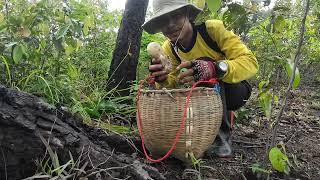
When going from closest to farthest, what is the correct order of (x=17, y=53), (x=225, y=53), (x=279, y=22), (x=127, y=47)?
(x=279, y=22), (x=17, y=53), (x=225, y=53), (x=127, y=47)

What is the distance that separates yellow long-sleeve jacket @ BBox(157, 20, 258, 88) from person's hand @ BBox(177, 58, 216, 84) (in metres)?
0.14

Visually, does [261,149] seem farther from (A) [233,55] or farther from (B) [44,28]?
(B) [44,28]

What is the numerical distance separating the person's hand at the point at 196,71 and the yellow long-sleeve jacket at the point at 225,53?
14 centimetres

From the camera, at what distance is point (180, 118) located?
2.04 metres

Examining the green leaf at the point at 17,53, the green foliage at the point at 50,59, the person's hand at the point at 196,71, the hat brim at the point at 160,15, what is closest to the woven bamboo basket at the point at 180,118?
the person's hand at the point at 196,71

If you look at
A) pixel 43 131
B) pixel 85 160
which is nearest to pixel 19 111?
pixel 43 131

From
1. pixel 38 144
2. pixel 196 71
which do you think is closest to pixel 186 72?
pixel 196 71

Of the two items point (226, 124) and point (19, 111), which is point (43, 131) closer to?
point (19, 111)

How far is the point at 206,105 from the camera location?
209 centimetres

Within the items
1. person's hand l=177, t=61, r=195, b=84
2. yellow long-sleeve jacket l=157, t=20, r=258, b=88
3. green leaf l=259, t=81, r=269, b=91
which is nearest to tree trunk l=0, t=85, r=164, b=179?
person's hand l=177, t=61, r=195, b=84

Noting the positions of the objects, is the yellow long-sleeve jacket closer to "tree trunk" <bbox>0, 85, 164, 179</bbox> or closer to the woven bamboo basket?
the woven bamboo basket

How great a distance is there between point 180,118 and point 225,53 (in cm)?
66

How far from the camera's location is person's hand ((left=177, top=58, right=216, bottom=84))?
212cm

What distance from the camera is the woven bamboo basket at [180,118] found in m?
2.04
